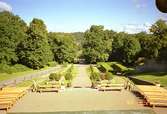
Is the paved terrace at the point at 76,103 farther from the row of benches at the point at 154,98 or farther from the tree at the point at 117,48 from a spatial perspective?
the tree at the point at 117,48

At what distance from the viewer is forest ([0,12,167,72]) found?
53.7 m

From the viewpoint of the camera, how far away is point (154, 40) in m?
52.2

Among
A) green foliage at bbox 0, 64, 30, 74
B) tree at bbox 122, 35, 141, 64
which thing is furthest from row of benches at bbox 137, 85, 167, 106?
tree at bbox 122, 35, 141, 64

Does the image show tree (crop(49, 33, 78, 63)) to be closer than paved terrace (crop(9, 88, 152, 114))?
No

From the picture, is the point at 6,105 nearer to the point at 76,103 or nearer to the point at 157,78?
the point at 76,103

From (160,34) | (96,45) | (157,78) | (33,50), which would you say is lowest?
(157,78)

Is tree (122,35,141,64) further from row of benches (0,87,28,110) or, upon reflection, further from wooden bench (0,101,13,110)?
wooden bench (0,101,13,110)

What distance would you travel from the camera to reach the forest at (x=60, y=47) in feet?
176

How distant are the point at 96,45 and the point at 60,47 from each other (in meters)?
14.6

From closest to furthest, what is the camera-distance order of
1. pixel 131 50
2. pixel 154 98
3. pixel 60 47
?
pixel 154 98, pixel 131 50, pixel 60 47

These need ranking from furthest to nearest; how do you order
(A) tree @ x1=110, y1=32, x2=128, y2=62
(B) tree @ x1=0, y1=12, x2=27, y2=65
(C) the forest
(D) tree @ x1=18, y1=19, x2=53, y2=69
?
(A) tree @ x1=110, y1=32, x2=128, y2=62 → (D) tree @ x1=18, y1=19, x2=53, y2=69 → (B) tree @ x1=0, y1=12, x2=27, y2=65 → (C) the forest

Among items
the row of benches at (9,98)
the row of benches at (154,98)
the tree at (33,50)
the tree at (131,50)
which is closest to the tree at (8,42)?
the tree at (33,50)

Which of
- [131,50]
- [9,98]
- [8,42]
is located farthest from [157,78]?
[131,50]

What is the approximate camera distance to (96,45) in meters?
104
